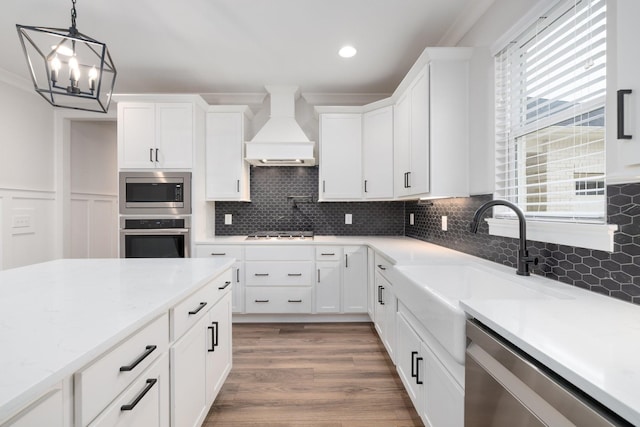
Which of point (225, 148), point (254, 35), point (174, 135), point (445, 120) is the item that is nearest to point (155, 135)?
point (174, 135)

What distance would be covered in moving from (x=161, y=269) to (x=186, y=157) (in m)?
1.87

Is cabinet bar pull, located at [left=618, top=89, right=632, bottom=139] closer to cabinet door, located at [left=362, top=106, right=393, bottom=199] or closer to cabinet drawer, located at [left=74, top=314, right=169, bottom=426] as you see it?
cabinet drawer, located at [left=74, top=314, right=169, bottom=426]

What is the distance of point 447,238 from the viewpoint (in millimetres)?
2676

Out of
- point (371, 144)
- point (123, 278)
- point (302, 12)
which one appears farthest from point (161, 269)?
point (371, 144)

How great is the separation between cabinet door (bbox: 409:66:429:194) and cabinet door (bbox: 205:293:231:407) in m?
1.64

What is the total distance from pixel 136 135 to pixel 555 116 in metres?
3.47

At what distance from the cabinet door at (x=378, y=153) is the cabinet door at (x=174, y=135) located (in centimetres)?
185

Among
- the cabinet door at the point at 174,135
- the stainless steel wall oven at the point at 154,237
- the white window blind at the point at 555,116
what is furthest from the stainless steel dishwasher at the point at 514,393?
the cabinet door at the point at 174,135

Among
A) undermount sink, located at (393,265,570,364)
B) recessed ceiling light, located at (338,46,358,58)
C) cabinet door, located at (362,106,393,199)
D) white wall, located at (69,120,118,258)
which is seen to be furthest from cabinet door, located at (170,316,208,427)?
white wall, located at (69,120,118,258)

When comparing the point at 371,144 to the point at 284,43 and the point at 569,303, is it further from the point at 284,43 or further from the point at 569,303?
the point at 569,303

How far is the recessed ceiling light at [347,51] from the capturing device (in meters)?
2.65

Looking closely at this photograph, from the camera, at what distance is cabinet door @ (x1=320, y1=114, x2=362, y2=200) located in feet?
11.3

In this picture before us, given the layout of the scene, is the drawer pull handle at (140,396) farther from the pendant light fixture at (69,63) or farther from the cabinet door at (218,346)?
the pendant light fixture at (69,63)

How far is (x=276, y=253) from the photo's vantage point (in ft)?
10.6
